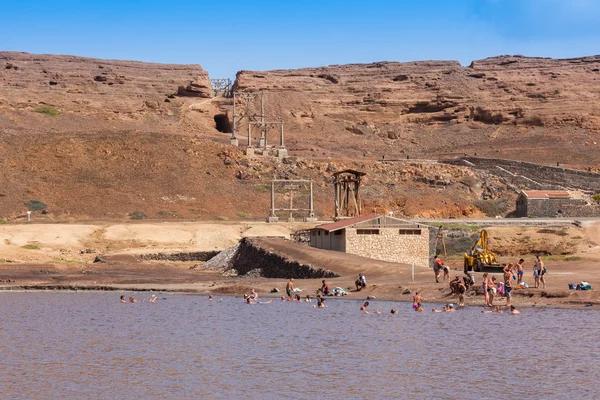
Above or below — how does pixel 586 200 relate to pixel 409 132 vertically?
below

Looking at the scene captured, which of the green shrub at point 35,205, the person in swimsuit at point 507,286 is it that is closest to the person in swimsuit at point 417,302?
the person in swimsuit at point 507,286

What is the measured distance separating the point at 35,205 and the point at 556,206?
132ft

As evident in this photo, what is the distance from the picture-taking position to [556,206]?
7862 cm

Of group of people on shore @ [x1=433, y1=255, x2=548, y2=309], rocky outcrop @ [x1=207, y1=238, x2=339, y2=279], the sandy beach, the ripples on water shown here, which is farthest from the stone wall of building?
the ripples on water

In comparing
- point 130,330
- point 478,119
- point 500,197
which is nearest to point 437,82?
point 478,119

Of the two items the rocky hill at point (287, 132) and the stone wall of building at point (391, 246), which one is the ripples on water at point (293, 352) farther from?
the rocky hill at point (287, 132)

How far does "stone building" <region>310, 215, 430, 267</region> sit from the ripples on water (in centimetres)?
1471

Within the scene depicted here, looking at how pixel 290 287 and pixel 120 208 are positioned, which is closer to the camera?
pixel 290 287

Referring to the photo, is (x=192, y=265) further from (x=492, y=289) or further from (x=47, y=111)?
(x=47, y=111)

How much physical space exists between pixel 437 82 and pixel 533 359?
4729 inches

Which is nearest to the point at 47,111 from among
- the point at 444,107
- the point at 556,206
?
→ the point at 444,107

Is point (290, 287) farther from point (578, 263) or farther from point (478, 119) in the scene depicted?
point (478, 119)

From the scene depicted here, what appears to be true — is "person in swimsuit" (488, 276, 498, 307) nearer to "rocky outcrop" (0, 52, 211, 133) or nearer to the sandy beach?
the sandy beach

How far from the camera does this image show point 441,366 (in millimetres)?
25641
